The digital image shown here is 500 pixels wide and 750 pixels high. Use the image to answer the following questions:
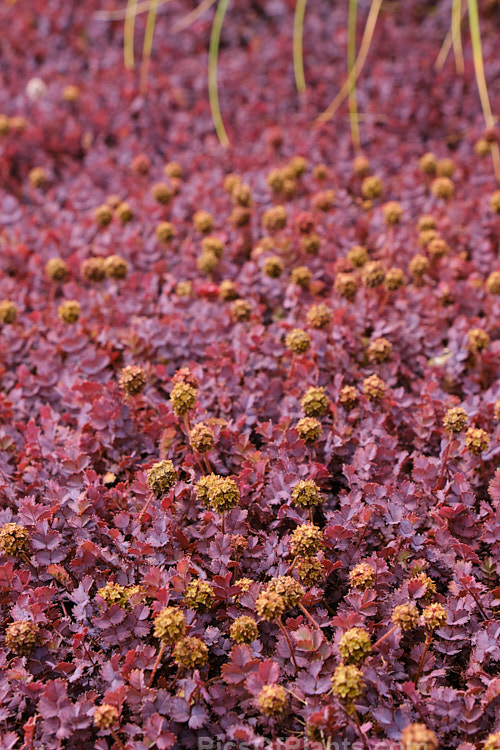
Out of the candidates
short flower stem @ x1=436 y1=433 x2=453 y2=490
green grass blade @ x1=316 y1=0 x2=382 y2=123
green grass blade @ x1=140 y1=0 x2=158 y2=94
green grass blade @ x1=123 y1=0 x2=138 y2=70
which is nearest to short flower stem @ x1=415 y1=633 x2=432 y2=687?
short flower stem @ x1=436 y1=433 x2=453 y2=490

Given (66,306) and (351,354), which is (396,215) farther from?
(66,306)

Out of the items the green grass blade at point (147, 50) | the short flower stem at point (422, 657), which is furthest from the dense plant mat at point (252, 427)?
the green grass blade at point (147, 50)

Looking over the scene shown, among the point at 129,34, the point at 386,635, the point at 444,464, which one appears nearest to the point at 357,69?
the point at 129,34

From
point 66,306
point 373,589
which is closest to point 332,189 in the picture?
point 66,306

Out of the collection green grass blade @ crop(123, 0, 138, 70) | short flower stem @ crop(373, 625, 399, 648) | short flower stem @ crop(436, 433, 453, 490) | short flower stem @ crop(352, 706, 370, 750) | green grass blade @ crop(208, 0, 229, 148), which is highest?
green grass blade @ crop(123, 0, 138, 70)

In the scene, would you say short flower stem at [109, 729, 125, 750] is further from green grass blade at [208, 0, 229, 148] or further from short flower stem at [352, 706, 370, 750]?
green grass blade at [208, 0, 229, 148]

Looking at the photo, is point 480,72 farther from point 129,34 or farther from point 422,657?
point 422,657
